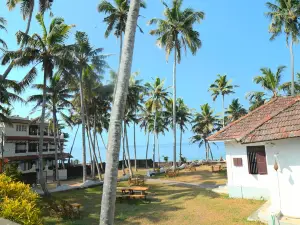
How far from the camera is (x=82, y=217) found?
1302 cm

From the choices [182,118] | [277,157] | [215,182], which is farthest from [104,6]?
[182,118]

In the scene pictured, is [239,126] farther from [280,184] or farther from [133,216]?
[133,216]

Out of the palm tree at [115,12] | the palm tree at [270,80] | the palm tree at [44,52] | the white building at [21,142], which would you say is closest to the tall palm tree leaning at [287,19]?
the palm tree at [270,80]

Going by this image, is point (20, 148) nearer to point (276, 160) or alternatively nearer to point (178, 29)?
point (178, 29)

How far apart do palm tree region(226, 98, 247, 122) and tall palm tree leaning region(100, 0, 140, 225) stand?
48.0m

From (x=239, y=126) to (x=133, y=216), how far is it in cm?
959

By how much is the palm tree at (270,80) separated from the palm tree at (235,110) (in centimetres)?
1629

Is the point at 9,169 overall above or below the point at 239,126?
below

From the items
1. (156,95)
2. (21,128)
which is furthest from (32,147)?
(156,95)

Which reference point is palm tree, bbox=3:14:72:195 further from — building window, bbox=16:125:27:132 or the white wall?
building window, bbox=16:125:27:132

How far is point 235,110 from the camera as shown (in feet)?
166

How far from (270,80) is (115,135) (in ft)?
103

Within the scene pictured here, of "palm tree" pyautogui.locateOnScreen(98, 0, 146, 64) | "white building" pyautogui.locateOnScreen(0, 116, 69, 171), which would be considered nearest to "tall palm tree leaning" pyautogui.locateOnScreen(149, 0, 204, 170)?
"palm tree" pyautogui.locateOnScreen(98, 0, 146, 64)

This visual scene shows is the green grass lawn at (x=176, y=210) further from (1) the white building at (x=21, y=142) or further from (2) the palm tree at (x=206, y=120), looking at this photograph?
(2) the palm tree at (x=206, y=120)
